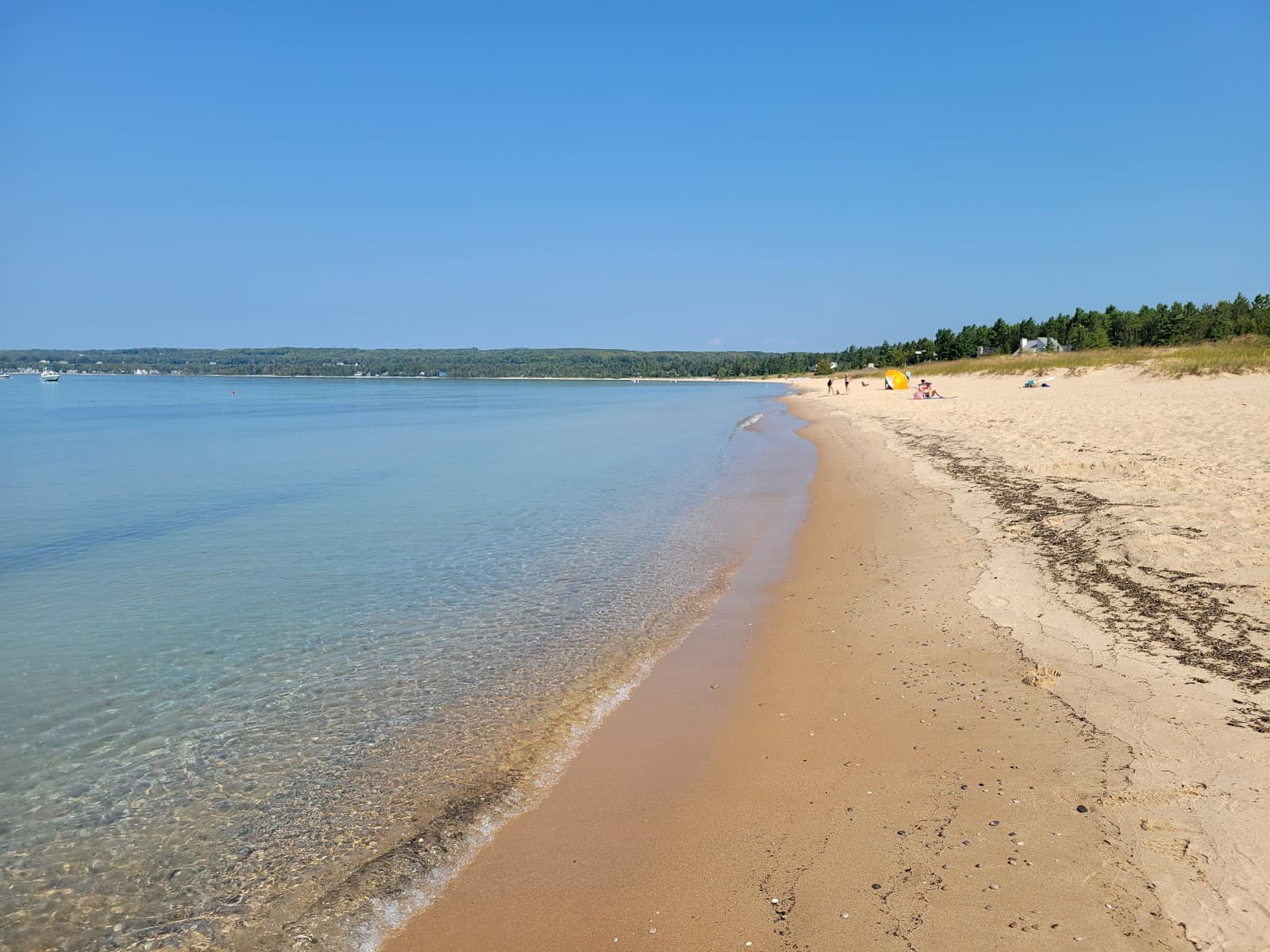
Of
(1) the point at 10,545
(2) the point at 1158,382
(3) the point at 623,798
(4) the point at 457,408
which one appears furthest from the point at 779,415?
(3) the point at 623,798

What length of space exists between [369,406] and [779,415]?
3528cm

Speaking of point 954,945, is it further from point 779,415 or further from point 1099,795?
point 779,415

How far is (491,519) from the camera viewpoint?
1426 cm

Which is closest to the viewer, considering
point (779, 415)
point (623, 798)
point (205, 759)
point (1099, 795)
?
point (1099, 795)

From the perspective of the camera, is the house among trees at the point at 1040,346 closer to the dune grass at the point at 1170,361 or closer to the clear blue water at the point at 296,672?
the dune grass at the point at 1170,361

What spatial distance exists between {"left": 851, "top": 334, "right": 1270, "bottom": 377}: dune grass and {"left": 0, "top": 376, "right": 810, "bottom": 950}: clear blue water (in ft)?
75.1

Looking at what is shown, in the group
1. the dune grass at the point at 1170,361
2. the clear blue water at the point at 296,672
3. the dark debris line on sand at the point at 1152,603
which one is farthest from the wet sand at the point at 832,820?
the dune grass at the point at 1170,361

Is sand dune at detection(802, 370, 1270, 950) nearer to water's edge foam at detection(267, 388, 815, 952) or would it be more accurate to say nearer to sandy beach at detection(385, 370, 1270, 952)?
sandy beach at detection(385, 370, 1270, 952)

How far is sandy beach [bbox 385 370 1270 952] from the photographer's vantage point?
339 centimetres

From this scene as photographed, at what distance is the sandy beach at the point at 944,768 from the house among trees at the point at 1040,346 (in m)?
72.3

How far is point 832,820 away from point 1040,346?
85680 mm

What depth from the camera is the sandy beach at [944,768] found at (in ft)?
11.1

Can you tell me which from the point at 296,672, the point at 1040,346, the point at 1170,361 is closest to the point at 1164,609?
the point at 296,672

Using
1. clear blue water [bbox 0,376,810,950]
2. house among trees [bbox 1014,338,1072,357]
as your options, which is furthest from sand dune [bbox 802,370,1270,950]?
house among trees [bbox 1014,338,1072,357]
